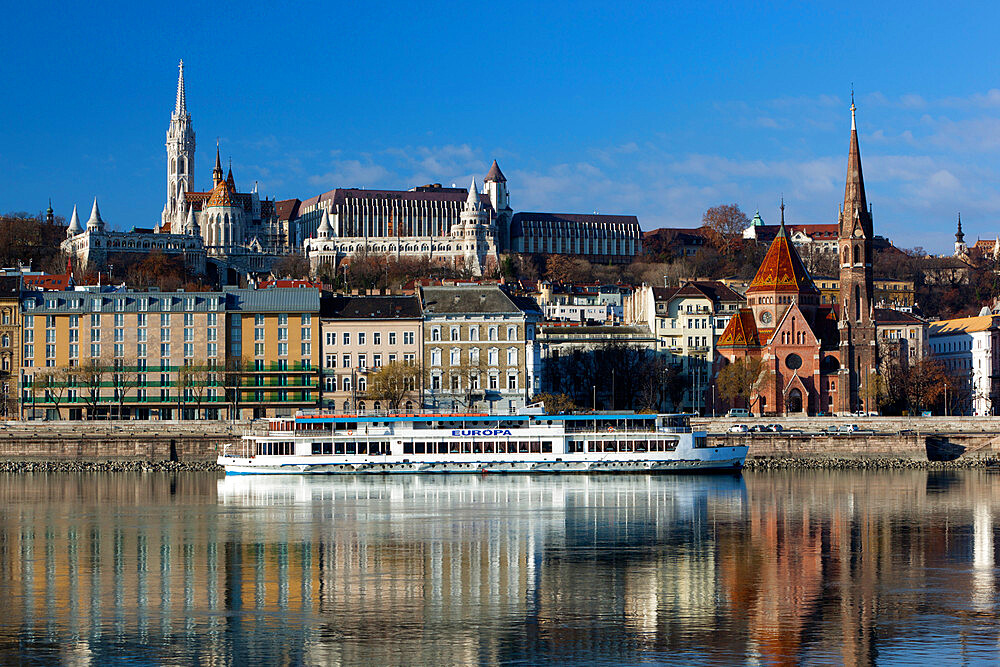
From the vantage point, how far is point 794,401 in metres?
108

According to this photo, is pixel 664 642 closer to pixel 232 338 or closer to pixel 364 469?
pixel 364 469

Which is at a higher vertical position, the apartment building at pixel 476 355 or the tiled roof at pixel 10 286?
the tiled roof at pixel 10 286

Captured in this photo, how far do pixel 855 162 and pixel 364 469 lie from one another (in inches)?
2009

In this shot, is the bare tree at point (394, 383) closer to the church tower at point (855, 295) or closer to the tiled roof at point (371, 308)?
the tiled roof at point (371, 308)

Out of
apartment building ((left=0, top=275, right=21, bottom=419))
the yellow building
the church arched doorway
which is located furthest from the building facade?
the church arched doorway

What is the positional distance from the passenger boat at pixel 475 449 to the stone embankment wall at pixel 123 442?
591 cm

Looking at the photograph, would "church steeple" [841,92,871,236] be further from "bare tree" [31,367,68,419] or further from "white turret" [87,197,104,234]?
"white turret" [87,197,104,234]

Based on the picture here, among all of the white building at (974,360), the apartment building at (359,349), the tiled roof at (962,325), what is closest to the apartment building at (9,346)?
the apartment building at (359,349)

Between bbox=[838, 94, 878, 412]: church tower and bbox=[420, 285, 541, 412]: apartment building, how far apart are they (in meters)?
23.5

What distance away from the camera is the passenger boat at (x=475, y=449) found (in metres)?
70.8

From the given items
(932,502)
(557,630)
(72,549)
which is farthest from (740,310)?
(557,630)

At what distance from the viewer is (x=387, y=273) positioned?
180m

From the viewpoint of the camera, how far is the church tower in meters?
103

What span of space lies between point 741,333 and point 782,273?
589 centimetres
